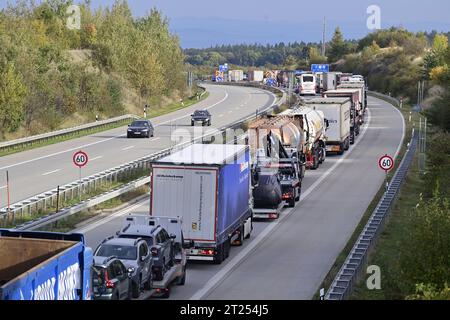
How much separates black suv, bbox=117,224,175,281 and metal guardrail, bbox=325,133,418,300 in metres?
4.10

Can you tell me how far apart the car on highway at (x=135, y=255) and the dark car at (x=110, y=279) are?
0.60m

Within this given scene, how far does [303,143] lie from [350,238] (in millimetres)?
14419

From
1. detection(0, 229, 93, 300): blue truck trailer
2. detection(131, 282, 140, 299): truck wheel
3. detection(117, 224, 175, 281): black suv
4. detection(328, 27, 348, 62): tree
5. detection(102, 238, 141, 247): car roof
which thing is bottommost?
detection(131, 282, 140, 299): truck wheel

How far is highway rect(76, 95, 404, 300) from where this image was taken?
2552 cm

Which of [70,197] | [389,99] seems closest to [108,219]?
[70,197]

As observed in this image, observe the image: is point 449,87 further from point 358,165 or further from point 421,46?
point 421,46

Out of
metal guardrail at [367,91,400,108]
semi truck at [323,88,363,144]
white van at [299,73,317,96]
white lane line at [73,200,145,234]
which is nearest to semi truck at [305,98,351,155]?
semi truck at [323,88,363,144]

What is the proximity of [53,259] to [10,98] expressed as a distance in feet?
141

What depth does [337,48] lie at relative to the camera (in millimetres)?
190000

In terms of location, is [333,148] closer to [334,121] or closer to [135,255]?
[334,121]

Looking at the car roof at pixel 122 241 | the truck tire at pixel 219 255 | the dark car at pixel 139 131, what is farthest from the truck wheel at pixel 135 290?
the dark car at pixel 139 131

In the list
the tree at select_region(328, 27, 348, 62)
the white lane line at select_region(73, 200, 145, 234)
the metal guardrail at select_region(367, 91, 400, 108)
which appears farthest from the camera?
the tree at select_region(328, 27, 348, 62)

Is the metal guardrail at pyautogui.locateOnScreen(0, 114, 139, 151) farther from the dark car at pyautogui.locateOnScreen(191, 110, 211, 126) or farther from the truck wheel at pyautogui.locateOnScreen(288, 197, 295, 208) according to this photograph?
the truck wheel at pyautogui.locateOnScreen(288, 197, 295, 208)

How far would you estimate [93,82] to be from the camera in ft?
248
